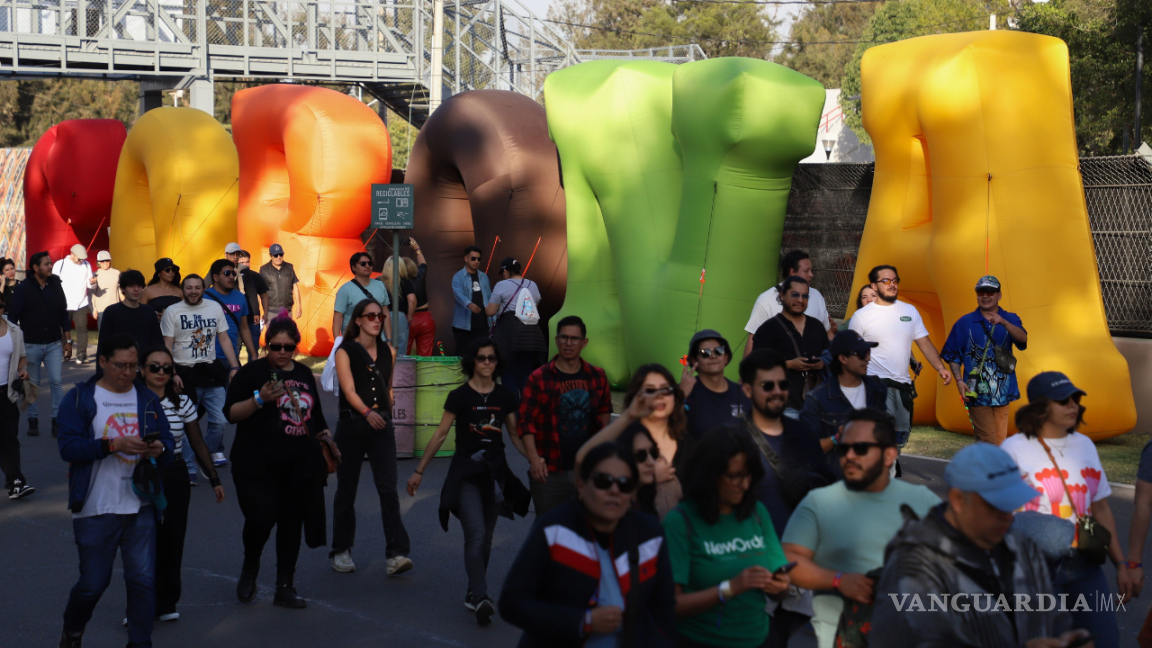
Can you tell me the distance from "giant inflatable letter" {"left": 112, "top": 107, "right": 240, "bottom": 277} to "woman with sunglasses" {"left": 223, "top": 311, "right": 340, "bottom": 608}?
46.1 feet

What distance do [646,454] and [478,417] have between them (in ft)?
6.06

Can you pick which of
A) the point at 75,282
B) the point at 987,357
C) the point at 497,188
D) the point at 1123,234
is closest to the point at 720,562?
the point at 987,357

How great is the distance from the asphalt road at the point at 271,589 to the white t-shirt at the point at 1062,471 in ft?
4.93

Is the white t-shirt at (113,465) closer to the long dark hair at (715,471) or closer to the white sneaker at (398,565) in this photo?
the white sneaker at (398,565)

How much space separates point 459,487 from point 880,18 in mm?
44687

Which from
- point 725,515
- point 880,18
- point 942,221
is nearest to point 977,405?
point 942,221

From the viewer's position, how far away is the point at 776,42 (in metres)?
59.0

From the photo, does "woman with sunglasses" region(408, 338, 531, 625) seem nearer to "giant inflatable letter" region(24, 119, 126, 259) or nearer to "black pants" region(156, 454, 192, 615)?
"black pants" region(156, 454, 192, 615)

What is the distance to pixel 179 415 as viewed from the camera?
629 cm

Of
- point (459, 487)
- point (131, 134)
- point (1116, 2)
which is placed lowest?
point (459, 487)

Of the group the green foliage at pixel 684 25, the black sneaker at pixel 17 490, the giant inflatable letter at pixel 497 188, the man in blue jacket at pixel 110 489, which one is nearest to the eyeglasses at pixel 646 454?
the man in blue jacket at pixel 110 489

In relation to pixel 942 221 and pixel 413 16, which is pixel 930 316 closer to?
pixel 942 221

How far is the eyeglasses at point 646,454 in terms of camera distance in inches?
174

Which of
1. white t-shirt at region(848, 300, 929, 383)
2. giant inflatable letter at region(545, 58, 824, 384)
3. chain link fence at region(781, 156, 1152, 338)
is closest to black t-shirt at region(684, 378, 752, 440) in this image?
white t-shirt at region(848, 300, 929, 383)
